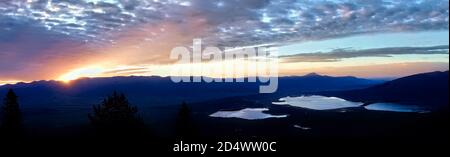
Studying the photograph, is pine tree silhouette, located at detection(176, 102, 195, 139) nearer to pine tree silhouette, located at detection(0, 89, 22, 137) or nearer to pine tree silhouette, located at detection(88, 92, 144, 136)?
pine tree silhouette, located at detection(88, 92, 144, 136)

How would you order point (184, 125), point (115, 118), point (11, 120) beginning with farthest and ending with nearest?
point (11, 120) → point (184, 125) → point (115, 118)

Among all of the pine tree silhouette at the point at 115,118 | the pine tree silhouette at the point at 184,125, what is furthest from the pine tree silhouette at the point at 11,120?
the pine tree silhouette at the point at 184,125

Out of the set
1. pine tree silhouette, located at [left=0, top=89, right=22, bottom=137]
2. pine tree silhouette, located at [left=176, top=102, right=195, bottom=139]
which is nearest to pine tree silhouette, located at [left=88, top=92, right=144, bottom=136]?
pine tree silhouette, located at [left=176, top=102, right=195, bottom=139]

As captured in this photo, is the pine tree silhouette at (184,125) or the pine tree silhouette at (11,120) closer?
the pine tree silhouette at (184,125)

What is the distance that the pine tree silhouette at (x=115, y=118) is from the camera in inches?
1431

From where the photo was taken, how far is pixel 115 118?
3719 cm

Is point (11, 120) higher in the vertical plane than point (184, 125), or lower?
higher

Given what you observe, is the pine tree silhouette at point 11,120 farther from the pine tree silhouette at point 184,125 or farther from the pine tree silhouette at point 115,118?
the pine tree silhouette at point 184,125

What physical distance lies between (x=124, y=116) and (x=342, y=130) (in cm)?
15231

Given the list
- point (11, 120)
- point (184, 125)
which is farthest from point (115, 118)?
point (11, 120)

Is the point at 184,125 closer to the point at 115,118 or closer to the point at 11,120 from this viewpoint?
the point at 115,118

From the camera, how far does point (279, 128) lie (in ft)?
580
